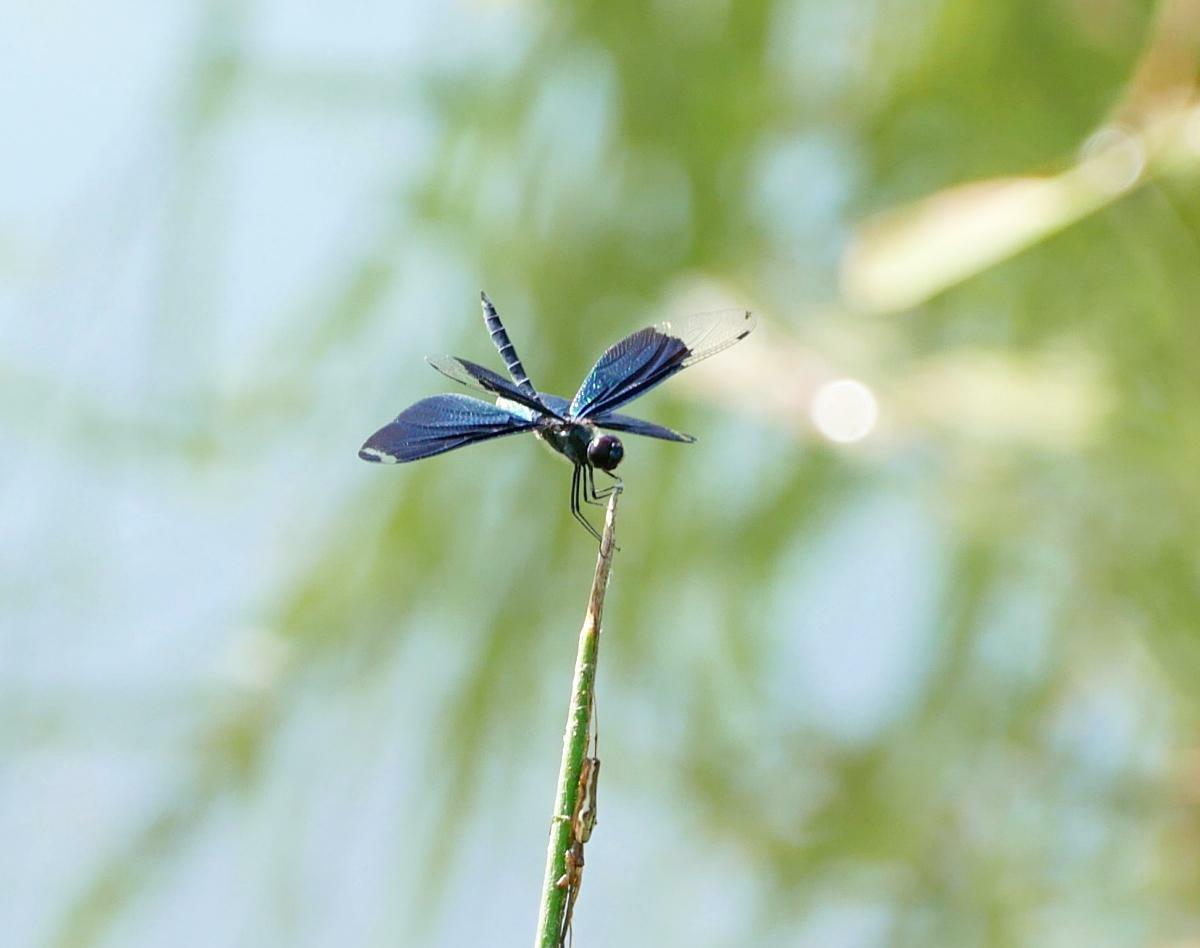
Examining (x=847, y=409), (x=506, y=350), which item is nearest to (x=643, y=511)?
(x=847, y=409)

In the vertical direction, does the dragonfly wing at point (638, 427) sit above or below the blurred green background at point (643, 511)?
below

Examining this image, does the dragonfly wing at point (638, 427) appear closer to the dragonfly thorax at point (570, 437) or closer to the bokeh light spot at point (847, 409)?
the dragonfly thorax at point (570, 437)

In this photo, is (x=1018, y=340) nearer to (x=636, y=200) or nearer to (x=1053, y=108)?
(x=1053, y=108)

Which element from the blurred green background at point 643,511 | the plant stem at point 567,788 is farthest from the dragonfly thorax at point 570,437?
the blurred green background at point 643,511

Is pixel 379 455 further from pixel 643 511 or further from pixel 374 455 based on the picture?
pixel 643 511

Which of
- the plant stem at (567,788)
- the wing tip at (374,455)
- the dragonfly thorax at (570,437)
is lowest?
the plant stem at (567,788)

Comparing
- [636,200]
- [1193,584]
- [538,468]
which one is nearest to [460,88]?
[636,200]
